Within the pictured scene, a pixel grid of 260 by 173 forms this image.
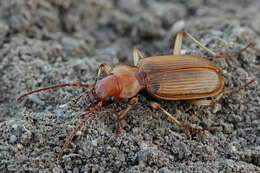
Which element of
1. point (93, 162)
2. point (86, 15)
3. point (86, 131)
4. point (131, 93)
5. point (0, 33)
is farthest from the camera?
point (86, 15)

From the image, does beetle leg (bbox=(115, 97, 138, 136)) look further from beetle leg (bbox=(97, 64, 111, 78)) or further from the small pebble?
the small pebble

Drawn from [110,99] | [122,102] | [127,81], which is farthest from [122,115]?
[127,81]

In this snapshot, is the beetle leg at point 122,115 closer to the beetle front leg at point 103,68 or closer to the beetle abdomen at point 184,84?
the beetle abdomen at point 184,84

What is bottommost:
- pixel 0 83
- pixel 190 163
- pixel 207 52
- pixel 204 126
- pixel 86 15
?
pixel 190 163

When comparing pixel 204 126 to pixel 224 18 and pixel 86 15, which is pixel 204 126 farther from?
pixel 86 15

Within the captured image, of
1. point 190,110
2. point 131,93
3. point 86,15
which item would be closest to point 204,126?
point 190,110

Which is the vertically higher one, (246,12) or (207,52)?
(246,12)
